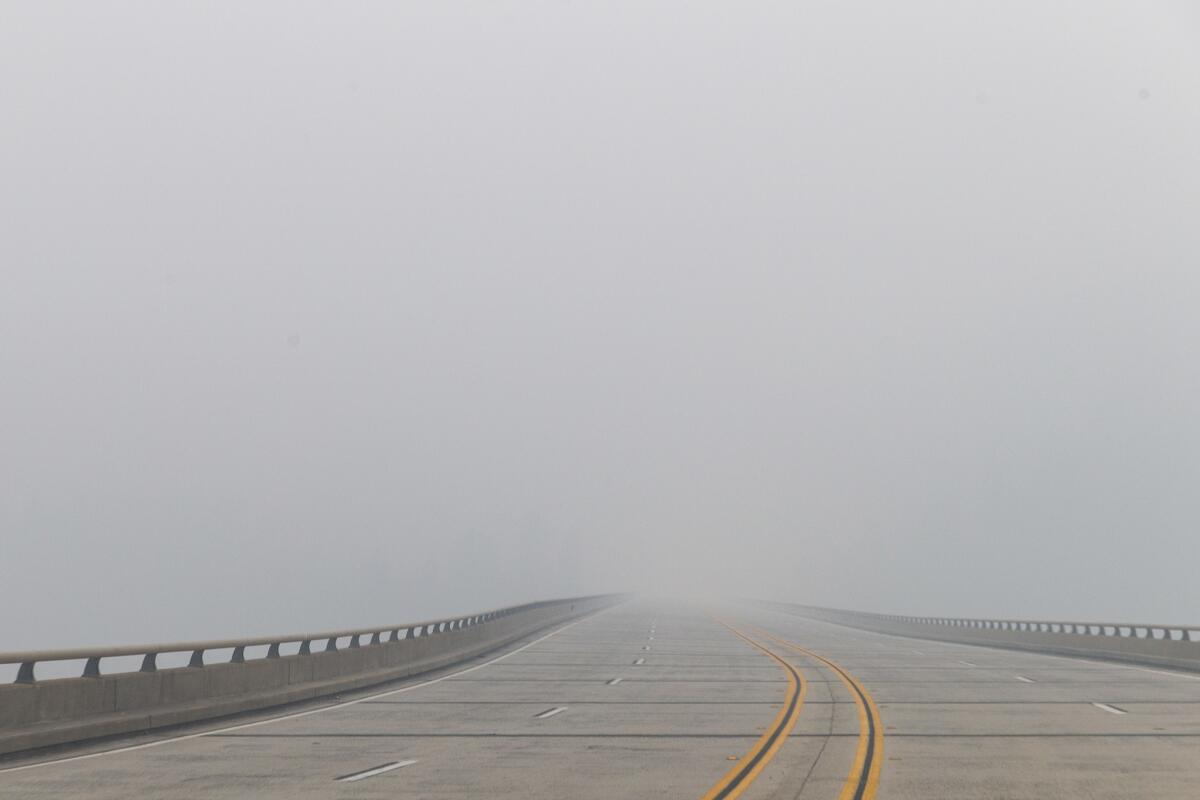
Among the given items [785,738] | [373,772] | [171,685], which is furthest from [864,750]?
[171,685]

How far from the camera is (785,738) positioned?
52.5ft

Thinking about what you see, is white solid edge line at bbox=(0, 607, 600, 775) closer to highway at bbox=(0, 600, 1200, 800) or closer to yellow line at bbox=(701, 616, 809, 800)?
highway at bbox=(0, 600, 1200, 800)

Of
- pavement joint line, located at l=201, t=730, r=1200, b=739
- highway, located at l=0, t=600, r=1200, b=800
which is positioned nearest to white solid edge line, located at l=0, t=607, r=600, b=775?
highway, located at l=0, t=600, r=1200, b=800

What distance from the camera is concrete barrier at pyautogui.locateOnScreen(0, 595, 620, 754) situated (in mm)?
14383

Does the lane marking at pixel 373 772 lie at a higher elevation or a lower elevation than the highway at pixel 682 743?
higher

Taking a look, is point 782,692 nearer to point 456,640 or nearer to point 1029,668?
point 1029,668

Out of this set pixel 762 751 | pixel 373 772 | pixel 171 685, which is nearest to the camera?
pixel 373 772

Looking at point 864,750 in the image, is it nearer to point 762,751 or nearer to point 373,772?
point 762,751

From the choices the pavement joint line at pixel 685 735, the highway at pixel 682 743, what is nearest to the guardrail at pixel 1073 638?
the highway at pixel 682 743

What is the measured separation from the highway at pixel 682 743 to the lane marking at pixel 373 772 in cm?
6

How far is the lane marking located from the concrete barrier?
120 inches

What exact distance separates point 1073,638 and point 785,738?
31133mm

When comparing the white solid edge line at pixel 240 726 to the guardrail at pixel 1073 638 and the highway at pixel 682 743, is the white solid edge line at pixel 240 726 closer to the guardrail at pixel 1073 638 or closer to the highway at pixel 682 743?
the highway at pixel 682 743

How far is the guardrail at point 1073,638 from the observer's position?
3356cm
